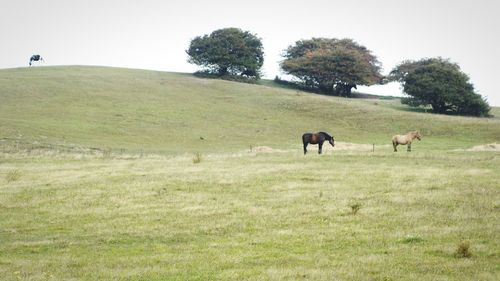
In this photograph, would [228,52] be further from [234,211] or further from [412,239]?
[412,239]

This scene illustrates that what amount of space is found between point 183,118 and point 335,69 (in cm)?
4421

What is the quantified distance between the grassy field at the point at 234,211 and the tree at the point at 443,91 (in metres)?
27.3

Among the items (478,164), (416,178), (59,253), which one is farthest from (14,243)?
(478,164)

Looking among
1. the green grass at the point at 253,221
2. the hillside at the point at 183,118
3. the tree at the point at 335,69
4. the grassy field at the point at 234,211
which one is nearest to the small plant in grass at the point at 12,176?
the grassy field at the point at 234,211

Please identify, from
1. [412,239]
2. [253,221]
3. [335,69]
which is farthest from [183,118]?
[412,239]

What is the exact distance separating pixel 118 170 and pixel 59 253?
17.7m

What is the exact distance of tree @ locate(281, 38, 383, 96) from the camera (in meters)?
105

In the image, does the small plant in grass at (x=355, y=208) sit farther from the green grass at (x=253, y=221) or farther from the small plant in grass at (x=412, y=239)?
the small plant in grass at (x=412, y=239)

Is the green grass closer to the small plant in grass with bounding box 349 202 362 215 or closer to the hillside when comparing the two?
the small plant in grass with bounding box 349 202 362 215

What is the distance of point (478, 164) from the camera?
34562mm

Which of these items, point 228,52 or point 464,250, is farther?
point 228,52

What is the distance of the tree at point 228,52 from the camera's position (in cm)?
11281

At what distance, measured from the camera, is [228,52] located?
113 meters

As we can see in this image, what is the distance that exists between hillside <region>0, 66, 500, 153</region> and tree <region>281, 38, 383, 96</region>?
14.8 meters
